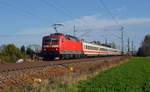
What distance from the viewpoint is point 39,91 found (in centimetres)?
856

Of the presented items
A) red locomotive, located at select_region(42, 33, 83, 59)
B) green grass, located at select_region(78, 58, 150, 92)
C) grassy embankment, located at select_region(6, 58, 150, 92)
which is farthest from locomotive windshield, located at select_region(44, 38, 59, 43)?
grassy embankment, located at select_region(6, 58, 150, 92)

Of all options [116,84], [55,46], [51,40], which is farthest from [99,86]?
[51,40]

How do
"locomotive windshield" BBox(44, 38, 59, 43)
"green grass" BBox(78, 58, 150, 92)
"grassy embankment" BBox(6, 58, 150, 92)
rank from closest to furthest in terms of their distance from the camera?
"grassy embankment" BBox(6, 58, 150, 92) < "green grass" BBox(78, 58, 150, 92) < "locomotive windshield" BBox(44, 38, 59, 43)

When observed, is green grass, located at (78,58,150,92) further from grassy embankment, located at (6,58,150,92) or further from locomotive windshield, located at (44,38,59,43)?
locomotive windshield, located at (44,38,59,43)

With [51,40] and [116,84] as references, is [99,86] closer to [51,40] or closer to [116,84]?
[116,84]

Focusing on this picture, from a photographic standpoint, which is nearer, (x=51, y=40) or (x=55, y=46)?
(x=55, y=46)

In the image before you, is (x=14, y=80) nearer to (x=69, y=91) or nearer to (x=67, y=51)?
(x=69, y=91)

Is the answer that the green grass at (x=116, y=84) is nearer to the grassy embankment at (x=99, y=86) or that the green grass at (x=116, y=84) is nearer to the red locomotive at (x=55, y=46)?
the grassy embankment at (x=99, y=86)

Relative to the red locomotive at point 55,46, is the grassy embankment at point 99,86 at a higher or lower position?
lower

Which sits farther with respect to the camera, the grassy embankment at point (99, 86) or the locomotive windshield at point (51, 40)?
the locomotive windshield at point (51, 40)

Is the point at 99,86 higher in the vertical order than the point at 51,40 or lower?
lower

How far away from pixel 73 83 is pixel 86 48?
98.8 ft

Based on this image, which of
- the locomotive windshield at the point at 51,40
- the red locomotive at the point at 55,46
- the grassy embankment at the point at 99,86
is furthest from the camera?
the locomotive windshield at the point at 51,40

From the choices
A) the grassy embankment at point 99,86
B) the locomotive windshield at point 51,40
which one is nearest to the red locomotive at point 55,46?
the locomotive windshield at point 51,40
